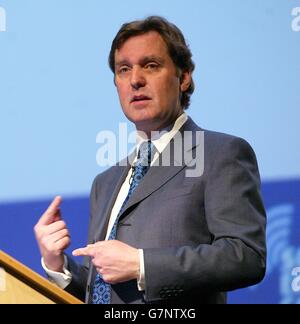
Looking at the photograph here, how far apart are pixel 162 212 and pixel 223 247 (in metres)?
0.19

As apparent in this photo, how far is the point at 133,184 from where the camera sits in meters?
1.87

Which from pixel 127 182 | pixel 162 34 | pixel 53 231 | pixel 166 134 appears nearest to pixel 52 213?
pixel 53 231

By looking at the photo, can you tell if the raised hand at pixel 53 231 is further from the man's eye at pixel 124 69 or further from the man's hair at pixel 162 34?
the man's hair at pixel 162 34

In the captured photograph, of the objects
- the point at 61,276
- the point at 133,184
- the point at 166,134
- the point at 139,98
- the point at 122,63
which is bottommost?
the point at 61,276

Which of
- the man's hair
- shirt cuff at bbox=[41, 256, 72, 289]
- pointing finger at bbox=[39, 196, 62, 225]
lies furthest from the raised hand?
the man's hair

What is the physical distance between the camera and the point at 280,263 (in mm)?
2389

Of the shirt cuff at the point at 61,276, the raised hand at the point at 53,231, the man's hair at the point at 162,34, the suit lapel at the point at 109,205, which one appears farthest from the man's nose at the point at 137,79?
the shirt cuff at the point at 61,276

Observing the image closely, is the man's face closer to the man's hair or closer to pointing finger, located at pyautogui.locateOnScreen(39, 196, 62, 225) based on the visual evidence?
the man's hair

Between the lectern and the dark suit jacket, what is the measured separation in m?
0.26

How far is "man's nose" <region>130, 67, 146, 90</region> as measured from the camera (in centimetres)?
191

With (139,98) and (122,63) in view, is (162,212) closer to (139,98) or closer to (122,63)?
(139,98)

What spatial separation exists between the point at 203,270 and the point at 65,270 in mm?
439
